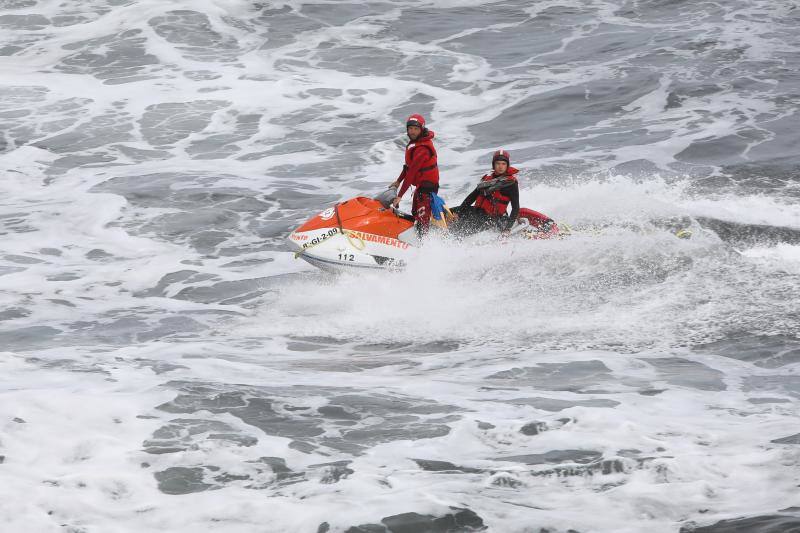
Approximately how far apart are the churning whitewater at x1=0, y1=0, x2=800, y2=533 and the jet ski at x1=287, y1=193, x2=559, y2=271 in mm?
245

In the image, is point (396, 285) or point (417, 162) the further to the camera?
point (417, 162)

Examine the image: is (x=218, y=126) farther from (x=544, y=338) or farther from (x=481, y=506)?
(x=481, y=506)

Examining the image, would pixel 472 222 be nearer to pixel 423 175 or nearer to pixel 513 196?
pixel 513 196

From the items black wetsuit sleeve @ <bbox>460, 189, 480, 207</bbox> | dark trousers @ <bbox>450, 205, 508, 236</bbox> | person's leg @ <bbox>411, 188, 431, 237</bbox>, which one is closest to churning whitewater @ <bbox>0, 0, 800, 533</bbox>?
dark trousers @ <bbox>450, 205, 508, 236</bbox>

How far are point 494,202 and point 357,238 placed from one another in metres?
1.75

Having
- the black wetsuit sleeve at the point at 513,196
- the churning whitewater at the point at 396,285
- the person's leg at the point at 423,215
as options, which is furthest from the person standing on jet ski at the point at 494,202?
the person's leg at the point at 423,215

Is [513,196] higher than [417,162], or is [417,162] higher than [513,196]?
[417,162]

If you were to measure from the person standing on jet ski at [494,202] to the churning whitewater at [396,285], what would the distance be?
291mm

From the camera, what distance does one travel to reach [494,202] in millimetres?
12742

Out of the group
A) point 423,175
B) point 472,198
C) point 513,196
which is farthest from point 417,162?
point 513,196

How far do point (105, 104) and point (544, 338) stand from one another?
14.5 metres

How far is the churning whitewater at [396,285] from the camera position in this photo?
6.57m

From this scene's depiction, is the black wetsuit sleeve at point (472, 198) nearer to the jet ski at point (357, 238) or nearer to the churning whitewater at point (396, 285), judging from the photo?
the churning whitewater at point (396, 285)

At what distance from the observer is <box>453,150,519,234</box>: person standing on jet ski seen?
12500 mm
